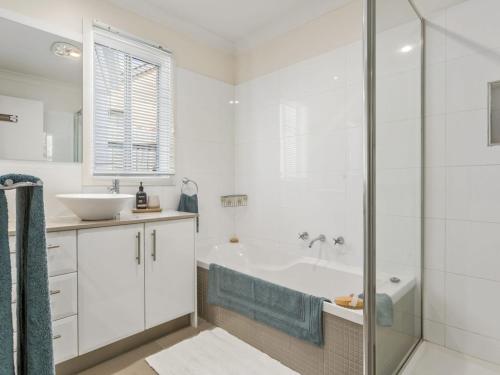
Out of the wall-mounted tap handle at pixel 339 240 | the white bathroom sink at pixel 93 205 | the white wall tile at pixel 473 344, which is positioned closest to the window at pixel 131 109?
the white bathroom sink at pixel 93 205

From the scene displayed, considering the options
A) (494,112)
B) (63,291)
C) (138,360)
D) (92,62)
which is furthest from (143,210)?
(494,112)

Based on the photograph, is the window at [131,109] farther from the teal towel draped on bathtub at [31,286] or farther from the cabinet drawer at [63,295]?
the teal towel draped on bathtub at [31,286]

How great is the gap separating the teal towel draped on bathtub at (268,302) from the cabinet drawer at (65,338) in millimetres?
962

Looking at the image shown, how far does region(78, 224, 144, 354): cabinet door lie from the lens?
1.81 m

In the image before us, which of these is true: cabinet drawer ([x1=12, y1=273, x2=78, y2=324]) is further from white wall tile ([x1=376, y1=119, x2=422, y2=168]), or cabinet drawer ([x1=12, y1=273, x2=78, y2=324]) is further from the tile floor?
white wall tile ([x1=376, y1=119, x2=422, y2=168])

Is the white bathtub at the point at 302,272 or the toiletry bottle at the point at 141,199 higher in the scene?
the toiletry bottle at the point at 141,199

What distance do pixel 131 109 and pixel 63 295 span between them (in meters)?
1.50

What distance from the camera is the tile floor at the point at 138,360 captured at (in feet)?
6.18

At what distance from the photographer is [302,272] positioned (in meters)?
2.57

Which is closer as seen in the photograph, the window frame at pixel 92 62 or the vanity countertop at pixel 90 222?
the vanity countertop at pixel 90 222

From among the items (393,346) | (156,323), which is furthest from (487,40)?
(156,323)

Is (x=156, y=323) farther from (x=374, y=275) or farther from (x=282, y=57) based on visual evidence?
(x=282, y=57)

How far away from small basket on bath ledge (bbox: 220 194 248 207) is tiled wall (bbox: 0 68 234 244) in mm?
62

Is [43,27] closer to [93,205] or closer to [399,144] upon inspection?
[93,205]
